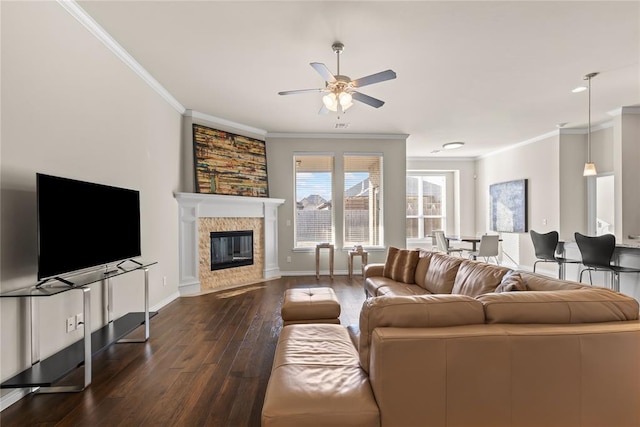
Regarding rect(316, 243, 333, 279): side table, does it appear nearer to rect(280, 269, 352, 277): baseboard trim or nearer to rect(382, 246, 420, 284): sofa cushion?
rect(280, 269, 352, 277): baseboard trim

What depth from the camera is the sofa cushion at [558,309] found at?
4.89 feet

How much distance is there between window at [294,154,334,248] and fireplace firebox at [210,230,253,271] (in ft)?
3.58

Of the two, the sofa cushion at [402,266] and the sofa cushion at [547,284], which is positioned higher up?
the sofa cushion at [547,284]

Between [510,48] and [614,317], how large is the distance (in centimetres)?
276

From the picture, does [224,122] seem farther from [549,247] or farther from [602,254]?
[602,254]

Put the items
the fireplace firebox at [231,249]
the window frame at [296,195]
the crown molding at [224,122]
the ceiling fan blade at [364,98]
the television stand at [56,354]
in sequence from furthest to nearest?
the window frame at [296,195] < the fireplace firebox at [231,249] < the crown molding at [224,122] < the ceiling fan blade at [364,98] < the television stand at [56,354]

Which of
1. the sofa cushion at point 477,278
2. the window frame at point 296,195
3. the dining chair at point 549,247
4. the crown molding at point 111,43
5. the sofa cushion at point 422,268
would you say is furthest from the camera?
the window frame at point 296,195

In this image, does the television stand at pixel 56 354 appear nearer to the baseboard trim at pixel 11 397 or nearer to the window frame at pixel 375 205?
the baseboard trim at pixel 11 397

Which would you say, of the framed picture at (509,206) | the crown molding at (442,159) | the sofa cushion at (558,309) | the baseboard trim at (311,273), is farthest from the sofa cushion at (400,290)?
the crown molding at (442,159)

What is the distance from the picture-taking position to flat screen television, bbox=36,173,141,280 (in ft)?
6.89

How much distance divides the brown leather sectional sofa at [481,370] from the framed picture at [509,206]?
6.63 m

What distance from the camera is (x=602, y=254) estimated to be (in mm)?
3822

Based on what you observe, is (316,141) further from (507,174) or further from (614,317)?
(614,317)

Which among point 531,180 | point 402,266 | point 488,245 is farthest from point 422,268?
point 531,180
